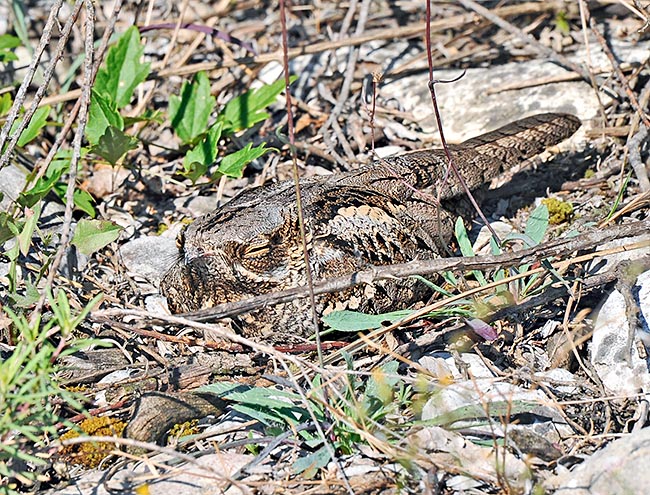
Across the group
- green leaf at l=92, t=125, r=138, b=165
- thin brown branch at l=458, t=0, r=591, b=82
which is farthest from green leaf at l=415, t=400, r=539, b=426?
thin brown branch at l=458, t=0, r=591, b=82

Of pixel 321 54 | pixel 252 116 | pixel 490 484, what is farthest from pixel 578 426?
pixel 321 54

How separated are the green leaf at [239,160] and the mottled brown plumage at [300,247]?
33 centimetres

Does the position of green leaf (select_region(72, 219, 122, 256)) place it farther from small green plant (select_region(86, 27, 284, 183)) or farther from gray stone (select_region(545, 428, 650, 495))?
gray stone (select_region(545, 428, 650, 495))

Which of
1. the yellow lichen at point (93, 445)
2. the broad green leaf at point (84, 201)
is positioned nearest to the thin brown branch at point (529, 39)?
the broad green leaf at point (84, 201)

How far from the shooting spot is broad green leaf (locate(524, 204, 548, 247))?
11.0ft

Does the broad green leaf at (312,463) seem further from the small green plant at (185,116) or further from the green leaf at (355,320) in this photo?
the small green plant at (185,116)

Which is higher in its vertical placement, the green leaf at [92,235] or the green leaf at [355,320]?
the green leaf at [92,235]

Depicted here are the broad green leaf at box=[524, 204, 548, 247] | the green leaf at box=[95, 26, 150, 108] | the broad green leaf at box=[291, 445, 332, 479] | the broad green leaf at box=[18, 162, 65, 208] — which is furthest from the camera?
the green leaf at box=[95, 26, 150, 108]

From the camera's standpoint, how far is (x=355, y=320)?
3000 mm

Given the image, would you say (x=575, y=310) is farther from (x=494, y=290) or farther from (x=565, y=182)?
(x=565, y=182)

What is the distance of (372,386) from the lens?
2.72 meters

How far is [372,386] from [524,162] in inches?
81.0

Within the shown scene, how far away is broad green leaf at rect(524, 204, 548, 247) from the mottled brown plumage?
41cm

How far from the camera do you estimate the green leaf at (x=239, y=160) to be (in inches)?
150
